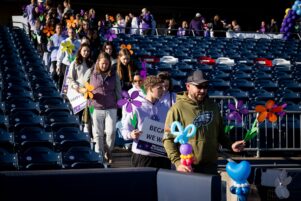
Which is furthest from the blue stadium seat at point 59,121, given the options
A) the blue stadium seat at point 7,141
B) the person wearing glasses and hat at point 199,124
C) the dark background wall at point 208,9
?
the dark background wall at point 208,9

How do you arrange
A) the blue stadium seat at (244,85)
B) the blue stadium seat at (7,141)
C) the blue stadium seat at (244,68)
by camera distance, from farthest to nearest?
the blue stadium seat at (244,68) → the blue stadium seat at (244,85) → the blue stadium seat at (7,141)

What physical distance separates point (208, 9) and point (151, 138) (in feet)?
92.1

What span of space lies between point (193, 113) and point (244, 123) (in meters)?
5.62

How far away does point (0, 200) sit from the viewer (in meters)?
5.35

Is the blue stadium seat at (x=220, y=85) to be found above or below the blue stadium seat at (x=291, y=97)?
above

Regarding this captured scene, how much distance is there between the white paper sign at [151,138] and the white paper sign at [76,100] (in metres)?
3.11

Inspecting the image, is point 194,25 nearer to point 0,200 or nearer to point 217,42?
point 217,42

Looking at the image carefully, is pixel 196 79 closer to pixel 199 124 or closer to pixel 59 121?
pixel 199 124

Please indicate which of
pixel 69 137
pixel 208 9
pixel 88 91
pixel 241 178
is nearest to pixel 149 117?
pixel 241 178

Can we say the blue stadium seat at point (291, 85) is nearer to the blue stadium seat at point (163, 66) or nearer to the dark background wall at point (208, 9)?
the blue stadium seat at point (163, 66)

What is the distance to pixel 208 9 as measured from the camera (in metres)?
34.5

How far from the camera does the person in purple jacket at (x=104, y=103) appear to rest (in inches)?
376

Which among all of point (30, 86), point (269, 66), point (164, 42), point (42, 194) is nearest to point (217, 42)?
point (164, 42)

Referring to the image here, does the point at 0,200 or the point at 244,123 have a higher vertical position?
the point at 0,200
